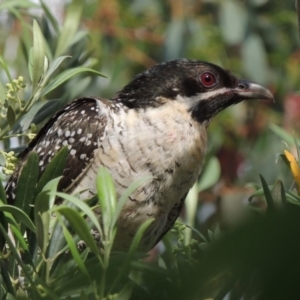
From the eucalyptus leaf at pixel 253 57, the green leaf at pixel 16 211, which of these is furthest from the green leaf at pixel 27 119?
the eucalyptus leaf at pixel 253 57

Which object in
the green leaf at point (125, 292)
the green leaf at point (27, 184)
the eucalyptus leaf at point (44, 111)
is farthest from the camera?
the eucalyptus leaf at point (44, 111)

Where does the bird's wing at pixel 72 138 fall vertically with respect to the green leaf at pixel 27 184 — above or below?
below

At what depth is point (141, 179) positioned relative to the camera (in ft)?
5.60

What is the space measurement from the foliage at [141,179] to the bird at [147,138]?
183 millimetres

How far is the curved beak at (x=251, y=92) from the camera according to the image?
12.0 ft

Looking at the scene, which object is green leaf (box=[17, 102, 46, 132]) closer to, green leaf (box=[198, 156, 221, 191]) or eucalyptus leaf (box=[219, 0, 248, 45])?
green leaf (box=[198, 156, 221, 191])

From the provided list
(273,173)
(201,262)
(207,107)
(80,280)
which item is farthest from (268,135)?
(201,262)

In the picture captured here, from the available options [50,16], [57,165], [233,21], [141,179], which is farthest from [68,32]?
[233,21]

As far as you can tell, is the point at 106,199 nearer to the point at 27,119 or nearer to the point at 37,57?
the point at 37,57

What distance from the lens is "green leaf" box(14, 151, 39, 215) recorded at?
1931 millimetres

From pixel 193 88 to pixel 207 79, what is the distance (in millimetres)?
87

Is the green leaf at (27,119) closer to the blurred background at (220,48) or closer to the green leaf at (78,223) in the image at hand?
the green leaf at (78,223)

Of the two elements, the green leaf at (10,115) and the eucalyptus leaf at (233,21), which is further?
the eucalyptus leaf at (233,21)

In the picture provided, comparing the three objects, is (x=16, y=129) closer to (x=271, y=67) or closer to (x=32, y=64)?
(x=32, y=64)
